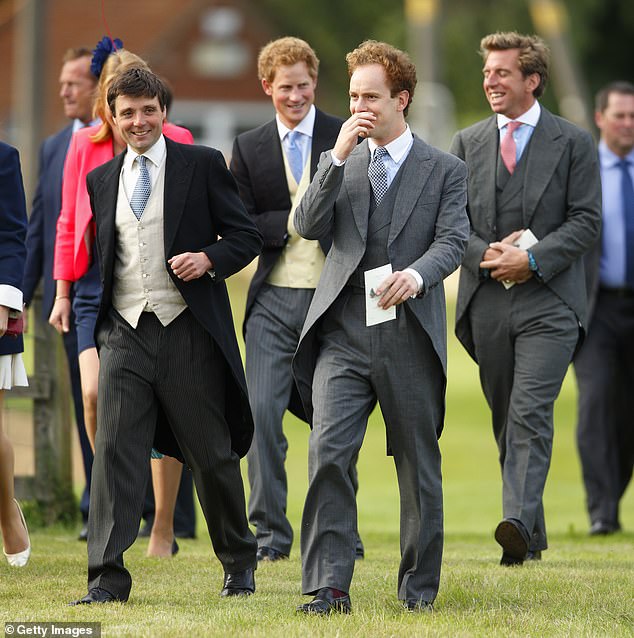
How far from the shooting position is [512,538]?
8.10 metres

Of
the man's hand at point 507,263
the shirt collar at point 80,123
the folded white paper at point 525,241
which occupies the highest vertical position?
the shirt collar at point 80,123

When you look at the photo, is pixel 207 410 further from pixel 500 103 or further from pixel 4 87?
pixel 4 87

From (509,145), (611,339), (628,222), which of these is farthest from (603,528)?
(509,145)

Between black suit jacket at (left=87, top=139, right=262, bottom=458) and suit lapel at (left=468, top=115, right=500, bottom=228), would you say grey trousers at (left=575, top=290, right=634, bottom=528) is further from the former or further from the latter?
black suit jacket at (left=87, top=139, right=262, bottom=458)

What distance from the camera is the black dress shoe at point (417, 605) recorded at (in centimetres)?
671

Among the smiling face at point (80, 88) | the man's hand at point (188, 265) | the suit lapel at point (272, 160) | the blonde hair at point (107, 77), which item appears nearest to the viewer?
the man's hand at point (188, 265)

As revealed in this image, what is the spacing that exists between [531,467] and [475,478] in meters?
7.31

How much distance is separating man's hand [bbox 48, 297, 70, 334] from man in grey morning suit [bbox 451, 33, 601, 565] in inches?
85.3

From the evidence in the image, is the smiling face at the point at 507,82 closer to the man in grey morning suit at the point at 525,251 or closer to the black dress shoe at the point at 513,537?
the man in grey morning suit at the point at 525,251

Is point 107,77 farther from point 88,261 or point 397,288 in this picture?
point 397,288

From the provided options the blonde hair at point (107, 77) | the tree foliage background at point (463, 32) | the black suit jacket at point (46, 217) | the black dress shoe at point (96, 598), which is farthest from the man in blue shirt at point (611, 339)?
the tree foliage background at point (463, 32)

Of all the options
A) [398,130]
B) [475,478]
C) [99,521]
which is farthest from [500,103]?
[475,478]

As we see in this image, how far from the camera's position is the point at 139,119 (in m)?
6.89

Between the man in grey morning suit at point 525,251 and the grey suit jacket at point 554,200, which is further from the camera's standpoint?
the grey suit jacket at point 554,200
